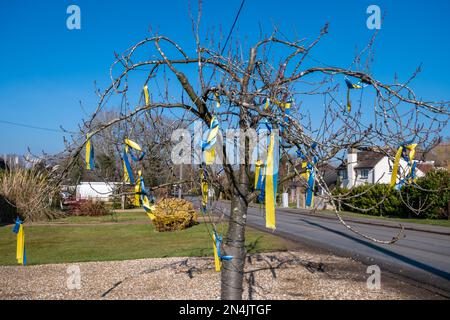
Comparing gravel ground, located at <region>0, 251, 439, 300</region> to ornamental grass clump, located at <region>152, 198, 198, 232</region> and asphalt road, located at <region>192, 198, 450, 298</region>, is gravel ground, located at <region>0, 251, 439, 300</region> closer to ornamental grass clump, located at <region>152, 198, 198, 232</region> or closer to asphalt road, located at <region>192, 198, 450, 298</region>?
asphalt road, located at <region>192, 198, 450, 298</region>

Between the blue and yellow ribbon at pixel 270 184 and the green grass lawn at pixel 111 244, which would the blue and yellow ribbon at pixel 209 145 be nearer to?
the blue and yellow ribbon at pixel 270 184

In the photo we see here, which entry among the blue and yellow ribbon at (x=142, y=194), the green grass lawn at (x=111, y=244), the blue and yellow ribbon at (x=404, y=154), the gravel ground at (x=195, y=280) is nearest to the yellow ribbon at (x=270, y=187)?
the blue and yellow ribbon at (x=404, y=154)

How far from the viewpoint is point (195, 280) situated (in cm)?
781

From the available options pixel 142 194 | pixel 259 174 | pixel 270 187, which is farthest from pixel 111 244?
pixel 270 187

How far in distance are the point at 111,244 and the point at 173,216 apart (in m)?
3.55

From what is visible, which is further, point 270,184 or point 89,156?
point 89,156

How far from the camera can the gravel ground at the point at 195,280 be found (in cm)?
682

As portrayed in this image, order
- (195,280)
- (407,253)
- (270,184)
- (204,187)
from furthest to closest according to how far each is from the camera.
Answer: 1. (407,253)
2. (195,280)
3. (204,187)
4. (270,184)

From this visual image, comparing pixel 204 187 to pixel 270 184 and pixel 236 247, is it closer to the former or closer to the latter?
pixel 236 247

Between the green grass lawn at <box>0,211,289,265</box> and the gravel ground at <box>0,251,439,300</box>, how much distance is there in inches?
42.3

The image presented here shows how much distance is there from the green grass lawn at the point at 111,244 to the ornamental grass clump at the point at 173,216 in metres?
0.43

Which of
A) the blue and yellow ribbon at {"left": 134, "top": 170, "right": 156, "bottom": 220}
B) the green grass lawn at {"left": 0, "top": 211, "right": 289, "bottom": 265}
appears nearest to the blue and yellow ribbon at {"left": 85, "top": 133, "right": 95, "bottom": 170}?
the blue and yellow ribbon at {"left": 134, "top": 170, "right": 156, "bottom": 220}

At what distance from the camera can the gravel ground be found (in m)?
6.82
